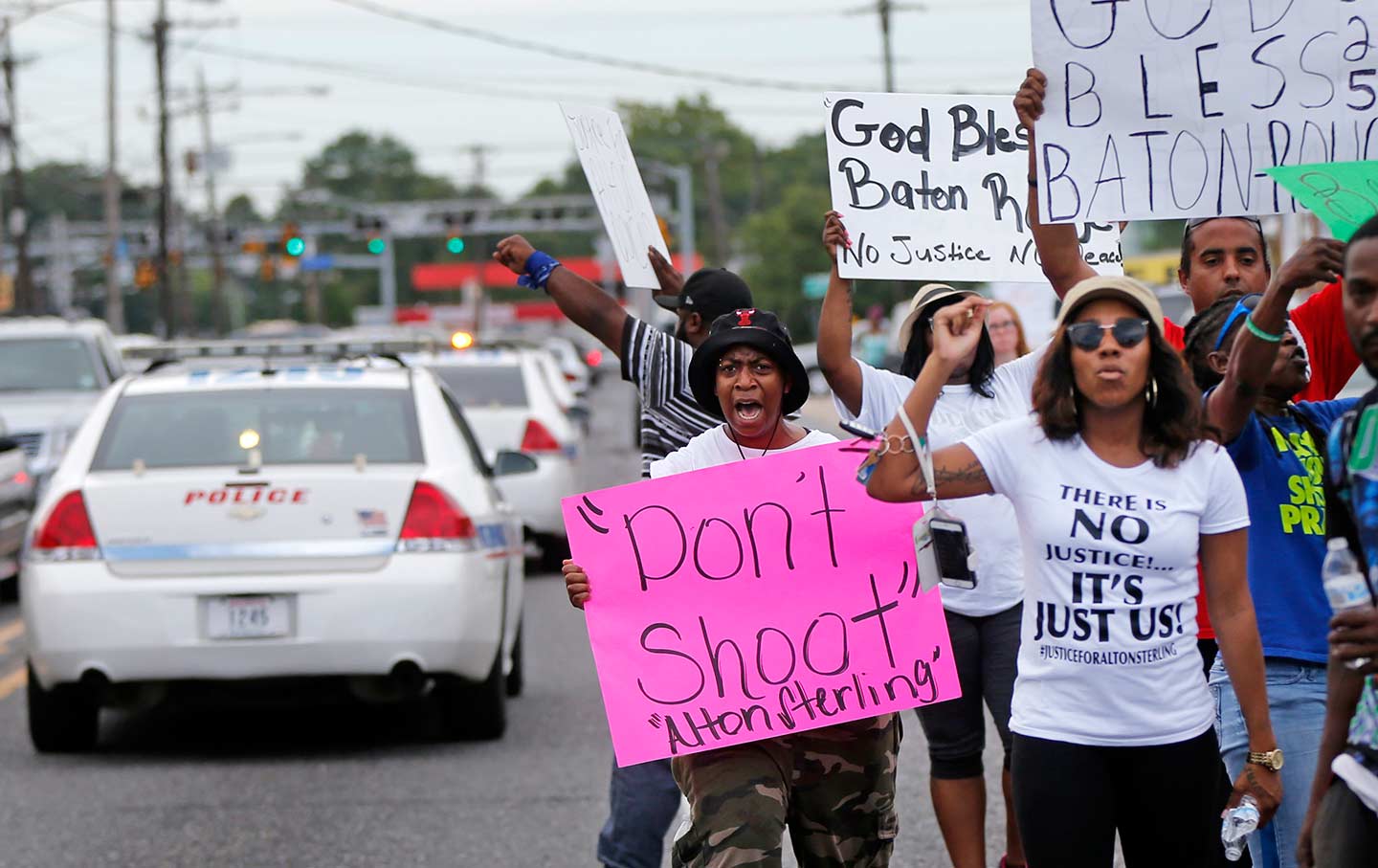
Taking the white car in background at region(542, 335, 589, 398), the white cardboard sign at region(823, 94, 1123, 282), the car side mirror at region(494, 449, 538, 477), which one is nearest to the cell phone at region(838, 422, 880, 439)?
the white cardboard sign at region(823, 94, 1123, 282)

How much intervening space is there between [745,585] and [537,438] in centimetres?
1097

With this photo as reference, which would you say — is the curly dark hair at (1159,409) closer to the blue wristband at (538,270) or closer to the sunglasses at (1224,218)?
the sunglasses at (1224,218)

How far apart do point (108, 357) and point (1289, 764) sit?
15361 millimetres

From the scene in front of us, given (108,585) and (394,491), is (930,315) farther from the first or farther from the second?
(108,585)

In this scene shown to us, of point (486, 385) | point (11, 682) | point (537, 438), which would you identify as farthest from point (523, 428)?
point (11, 682)

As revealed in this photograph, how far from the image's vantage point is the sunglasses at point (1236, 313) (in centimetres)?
472

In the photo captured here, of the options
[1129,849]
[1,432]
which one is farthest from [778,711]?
[1,432]

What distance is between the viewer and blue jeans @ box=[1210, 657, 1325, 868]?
4406mm

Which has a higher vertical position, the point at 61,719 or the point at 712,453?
the point at 712,453

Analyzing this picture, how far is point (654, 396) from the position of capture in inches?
221

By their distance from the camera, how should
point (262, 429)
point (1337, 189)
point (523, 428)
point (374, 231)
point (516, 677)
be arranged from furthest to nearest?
point (374, 231) < point (523, 428) < point (516, 677) < point (262, 429) < point (1337, 189)

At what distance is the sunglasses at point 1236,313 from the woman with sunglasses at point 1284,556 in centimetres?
3

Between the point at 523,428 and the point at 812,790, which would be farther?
the point at 523,428

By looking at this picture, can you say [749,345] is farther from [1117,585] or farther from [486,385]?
[486,385]
